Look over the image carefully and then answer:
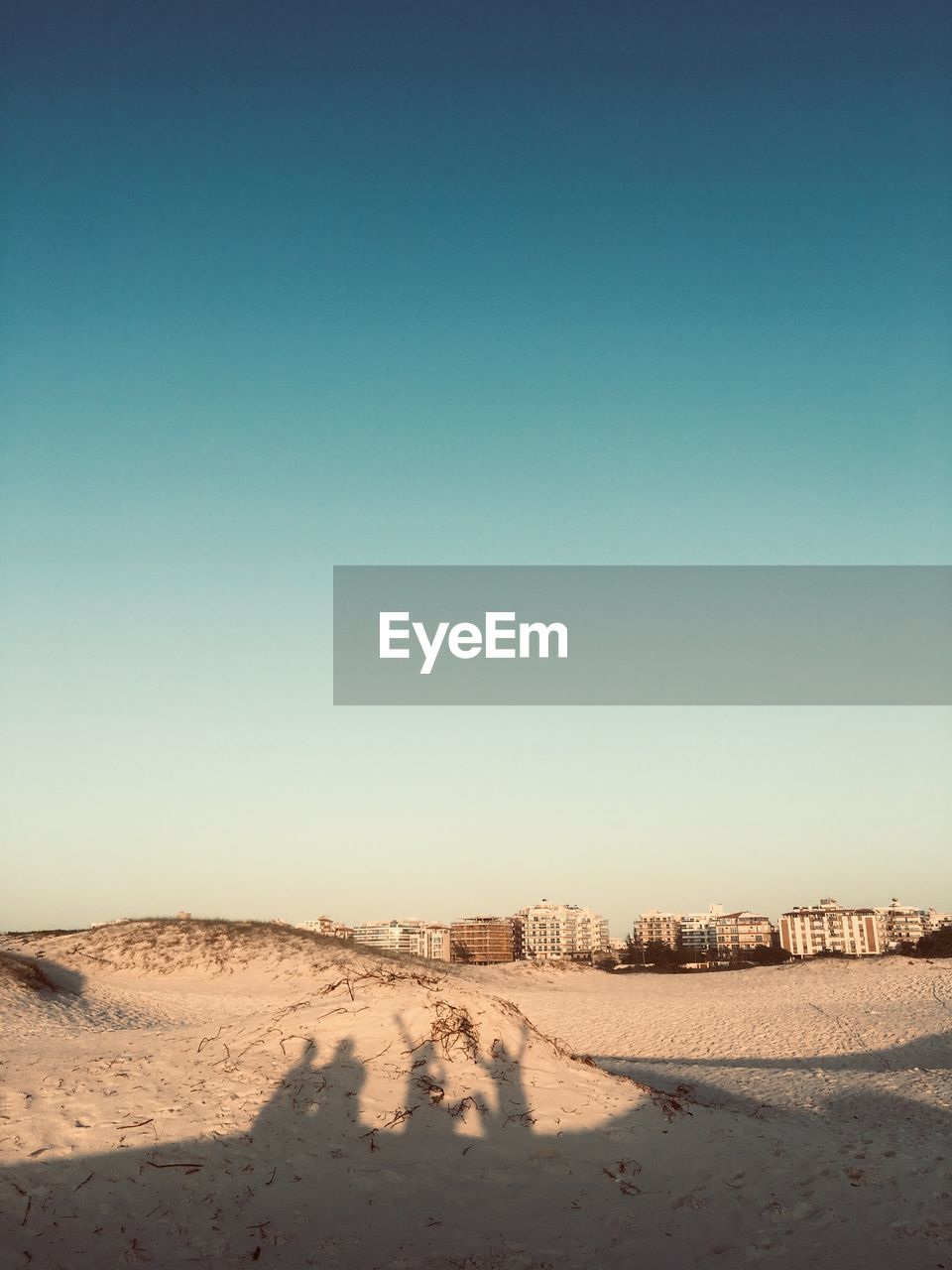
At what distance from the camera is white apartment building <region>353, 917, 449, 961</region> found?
123731 mm

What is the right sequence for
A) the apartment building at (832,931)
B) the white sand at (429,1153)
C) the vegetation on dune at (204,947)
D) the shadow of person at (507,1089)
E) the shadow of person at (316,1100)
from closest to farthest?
the white sand at (429,1153) → the shadow of person at (316,1100) → the shadow of person at (507,1089) → the vegetation on dune at (204,947) → the apartment building at (832,931)

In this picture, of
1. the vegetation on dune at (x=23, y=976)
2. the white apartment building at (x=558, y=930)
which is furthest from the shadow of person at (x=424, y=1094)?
the white apartment building at (x=558, y=930)

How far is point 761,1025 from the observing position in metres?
24.5

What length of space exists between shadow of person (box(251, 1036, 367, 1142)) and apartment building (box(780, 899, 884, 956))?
416ft

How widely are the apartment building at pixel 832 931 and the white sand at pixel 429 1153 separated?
124 metres

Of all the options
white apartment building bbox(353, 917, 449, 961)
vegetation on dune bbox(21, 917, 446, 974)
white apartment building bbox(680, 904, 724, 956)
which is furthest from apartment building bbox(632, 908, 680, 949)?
vegetation on dune bbox(21, 917, 446, 974)

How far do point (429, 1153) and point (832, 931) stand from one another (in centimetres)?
13598

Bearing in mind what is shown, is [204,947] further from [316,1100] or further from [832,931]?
[832,931]

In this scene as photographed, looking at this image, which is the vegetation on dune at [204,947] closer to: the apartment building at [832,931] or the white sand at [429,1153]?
the white sand at [429,1153]

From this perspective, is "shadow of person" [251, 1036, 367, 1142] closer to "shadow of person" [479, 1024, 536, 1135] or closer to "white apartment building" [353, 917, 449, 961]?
"shadow of person" [479, 1024, 536, 1135]

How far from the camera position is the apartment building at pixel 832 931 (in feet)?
414

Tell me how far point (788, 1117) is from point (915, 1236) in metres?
3.63

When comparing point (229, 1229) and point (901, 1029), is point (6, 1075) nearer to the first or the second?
point (229, 1229)

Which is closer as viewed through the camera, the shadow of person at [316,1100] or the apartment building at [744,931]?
the shadow of person at [316,1100]
